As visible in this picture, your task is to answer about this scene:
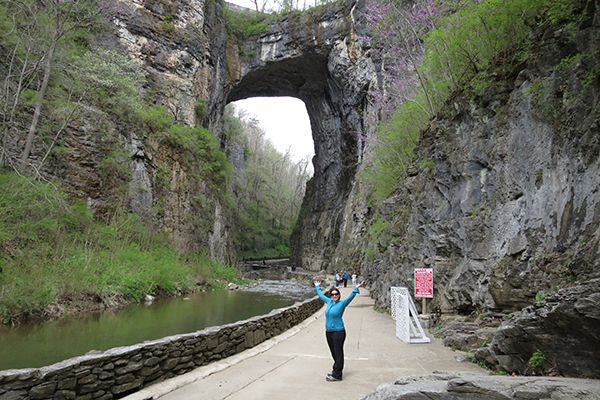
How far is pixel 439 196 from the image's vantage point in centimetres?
916

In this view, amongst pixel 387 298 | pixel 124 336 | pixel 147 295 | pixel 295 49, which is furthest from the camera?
pixel 295 49

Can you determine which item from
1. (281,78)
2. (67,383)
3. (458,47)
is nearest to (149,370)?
(67,383)

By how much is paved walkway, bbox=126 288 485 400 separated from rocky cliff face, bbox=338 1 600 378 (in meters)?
1.33

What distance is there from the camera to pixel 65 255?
12.3 meters

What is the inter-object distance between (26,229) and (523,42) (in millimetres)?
15437

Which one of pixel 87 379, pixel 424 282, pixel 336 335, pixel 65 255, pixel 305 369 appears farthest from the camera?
pixel 65 255

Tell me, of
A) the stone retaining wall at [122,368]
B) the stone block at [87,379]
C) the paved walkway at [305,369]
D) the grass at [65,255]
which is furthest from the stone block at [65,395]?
the grass at [65,255]

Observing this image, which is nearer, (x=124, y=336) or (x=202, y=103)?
(x=124, y=336)

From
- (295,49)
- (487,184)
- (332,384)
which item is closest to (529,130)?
(487,184)

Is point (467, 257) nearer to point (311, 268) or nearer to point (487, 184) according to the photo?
point (487, 184)

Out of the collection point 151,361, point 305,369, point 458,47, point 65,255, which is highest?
point 458,47

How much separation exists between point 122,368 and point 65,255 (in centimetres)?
1024

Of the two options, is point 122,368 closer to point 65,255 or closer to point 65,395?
point 65,395

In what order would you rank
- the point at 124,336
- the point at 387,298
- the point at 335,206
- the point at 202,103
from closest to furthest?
1. the point at 124,336
2. the point at 387,298
3. the point at 202,103
4. the point at 335,206
